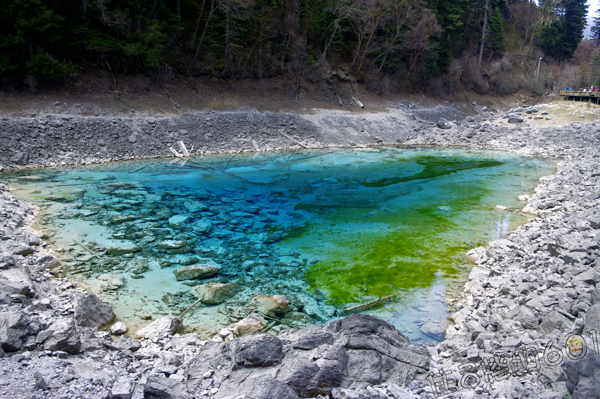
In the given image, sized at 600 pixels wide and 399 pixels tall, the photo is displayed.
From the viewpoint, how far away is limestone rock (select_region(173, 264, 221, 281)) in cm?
699

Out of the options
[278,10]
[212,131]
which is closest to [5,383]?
[212,131]

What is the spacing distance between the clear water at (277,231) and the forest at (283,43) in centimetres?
848

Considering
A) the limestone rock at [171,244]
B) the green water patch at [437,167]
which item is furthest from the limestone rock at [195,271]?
the green water patch at [437,167]

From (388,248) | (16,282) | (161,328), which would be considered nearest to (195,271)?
(161,328)

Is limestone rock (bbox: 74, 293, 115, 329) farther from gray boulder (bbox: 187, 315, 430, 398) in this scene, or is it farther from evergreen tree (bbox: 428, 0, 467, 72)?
evergreen tree (bbox: 428, 0, 467, 72)

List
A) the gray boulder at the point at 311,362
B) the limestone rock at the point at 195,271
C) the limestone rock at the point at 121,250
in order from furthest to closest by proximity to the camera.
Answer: the limestone rock at the point at 121,250
the limestone rock at the point at 195,271
the gray boulder at the point at 311,362

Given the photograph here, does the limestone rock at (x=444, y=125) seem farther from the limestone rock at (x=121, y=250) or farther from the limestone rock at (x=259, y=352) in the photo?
the limestone rock at (x=259, y=352)

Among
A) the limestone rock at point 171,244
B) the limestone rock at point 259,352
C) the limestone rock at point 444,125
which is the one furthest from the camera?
the limestone rock at point 444,125

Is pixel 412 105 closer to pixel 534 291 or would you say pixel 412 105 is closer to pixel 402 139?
pixel 402 139

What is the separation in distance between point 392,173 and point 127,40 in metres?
17.1

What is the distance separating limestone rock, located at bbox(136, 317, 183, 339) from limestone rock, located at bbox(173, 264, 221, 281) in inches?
59.8

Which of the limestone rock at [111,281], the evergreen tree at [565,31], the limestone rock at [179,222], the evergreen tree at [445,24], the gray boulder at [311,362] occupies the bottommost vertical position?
the limestone rock at [111,281]

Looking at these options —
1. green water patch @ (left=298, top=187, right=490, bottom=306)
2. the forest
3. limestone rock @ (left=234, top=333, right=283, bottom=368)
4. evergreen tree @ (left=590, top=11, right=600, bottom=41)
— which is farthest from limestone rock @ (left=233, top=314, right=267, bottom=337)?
evergreen tree @ (left=590, top=11, right=600, bottom=41)

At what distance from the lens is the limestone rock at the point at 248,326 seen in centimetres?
543
